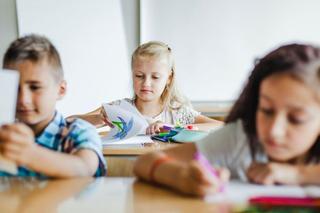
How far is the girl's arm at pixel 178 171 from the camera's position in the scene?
36.5 inches

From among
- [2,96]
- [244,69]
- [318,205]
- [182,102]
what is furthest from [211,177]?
[244,69]

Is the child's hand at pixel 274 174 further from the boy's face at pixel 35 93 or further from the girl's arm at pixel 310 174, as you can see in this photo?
the boy's face at pixel 35 93

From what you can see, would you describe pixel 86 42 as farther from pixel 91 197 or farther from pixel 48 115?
pixel 91 197

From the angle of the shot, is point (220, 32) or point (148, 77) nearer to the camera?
point (148, 77)

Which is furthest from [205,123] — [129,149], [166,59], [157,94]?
[129,149]

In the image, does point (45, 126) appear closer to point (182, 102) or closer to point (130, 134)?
point (130, 134)

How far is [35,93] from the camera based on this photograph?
1.22 meters

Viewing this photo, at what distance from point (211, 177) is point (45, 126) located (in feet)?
1.77

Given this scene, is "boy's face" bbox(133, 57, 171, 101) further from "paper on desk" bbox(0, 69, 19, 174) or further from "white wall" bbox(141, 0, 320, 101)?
"paper on desk" bbox(0, 69, 19, 174)

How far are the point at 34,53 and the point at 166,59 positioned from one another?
158 centimetres

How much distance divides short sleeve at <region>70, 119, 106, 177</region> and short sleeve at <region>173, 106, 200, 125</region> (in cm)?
154

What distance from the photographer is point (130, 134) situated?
2.02m

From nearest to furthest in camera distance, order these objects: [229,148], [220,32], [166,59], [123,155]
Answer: [229,148] < [123,155] < [166,59] < [220,32]

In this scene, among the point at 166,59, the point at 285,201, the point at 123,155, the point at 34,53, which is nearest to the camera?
the point at 285,201
